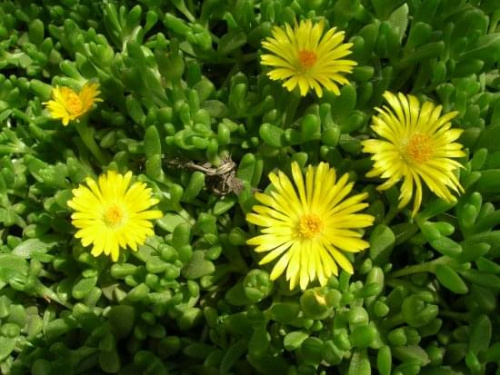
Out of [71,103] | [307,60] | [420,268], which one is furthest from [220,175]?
[420,268]

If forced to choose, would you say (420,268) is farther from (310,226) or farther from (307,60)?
(307,60)

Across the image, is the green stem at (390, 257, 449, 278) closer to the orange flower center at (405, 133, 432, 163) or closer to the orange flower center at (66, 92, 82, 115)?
the orange flower center at (405, 133, 432, 163)

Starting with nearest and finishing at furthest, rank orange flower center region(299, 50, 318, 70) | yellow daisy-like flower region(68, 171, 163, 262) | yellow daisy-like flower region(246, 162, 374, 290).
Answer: yellow daisy-like flower region(246, 162, 374, 290), yellow daisy-like flower region(68, 171, 163, 262), orange flower center region(299, 50, 318, 70)

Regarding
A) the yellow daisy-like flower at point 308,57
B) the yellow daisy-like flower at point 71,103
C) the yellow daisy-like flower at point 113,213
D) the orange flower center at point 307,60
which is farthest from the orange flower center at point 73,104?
the orange flower center at point 307,60

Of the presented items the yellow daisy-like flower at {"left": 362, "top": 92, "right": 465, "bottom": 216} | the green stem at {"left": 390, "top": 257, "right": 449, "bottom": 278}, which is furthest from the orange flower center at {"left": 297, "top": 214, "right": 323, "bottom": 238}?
the green stem at {"left": 390, "top": 257, "right": 449, "bottom": 278}

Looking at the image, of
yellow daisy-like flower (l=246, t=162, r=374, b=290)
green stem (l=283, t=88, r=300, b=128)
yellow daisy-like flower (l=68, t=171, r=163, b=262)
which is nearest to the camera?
yellow daisy-like flower (l=246, t=162, r=374, b=290)

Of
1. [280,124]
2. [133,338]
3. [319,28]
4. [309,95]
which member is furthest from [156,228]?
[319,28]
